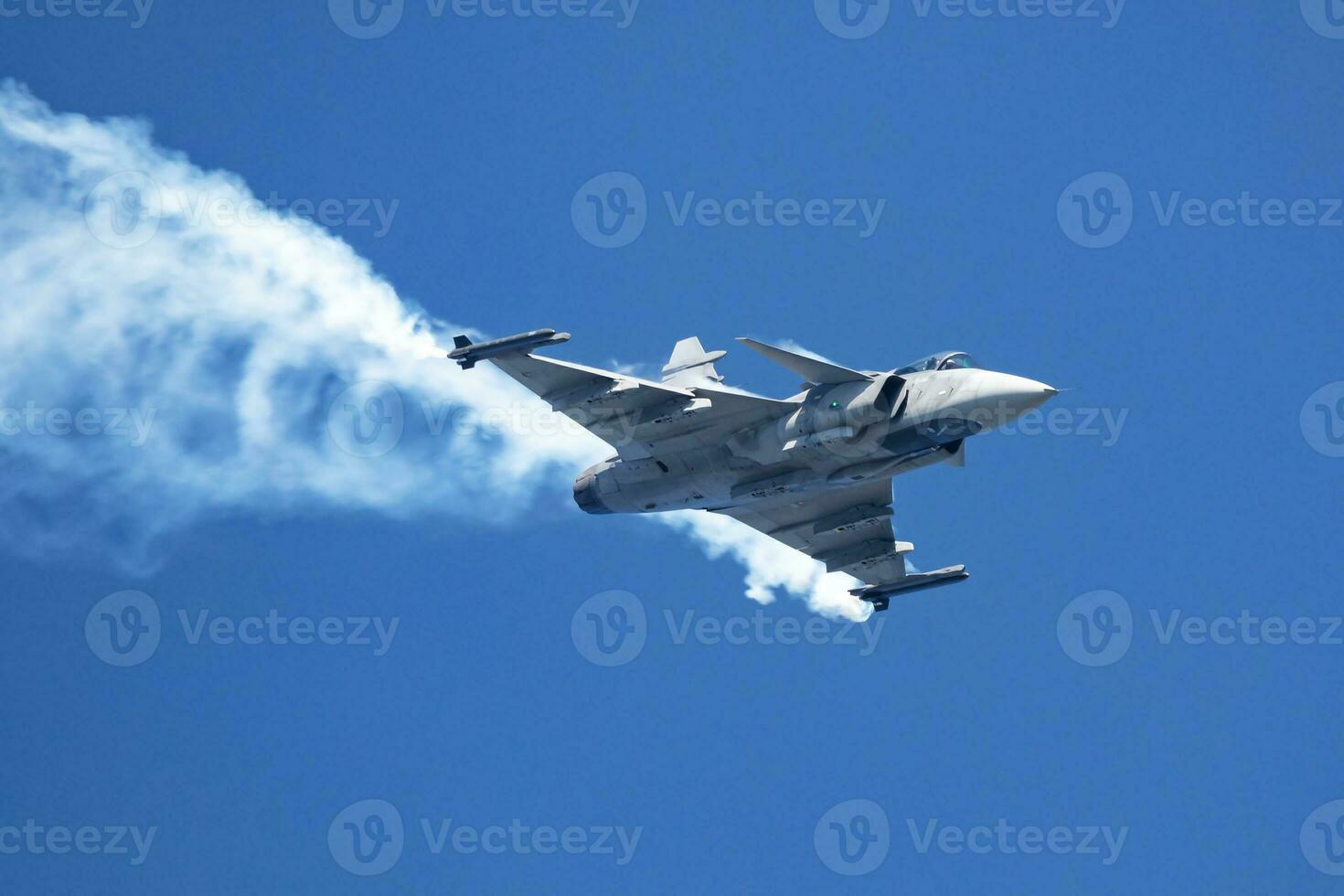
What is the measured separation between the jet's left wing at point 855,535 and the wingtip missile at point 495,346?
8.58 metres

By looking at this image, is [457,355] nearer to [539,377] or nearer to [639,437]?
[539,377]

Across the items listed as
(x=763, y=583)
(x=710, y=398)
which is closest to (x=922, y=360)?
(x=710, y=398)

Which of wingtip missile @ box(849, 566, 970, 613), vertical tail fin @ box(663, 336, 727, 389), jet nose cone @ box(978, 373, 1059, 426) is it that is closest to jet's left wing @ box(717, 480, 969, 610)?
wingtip missile @ box(849, 566, 970, 613)

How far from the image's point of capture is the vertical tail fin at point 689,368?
129 ft

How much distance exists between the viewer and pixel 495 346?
118ft

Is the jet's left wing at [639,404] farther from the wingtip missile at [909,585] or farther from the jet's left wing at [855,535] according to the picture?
the wingtip missile at [909,585]

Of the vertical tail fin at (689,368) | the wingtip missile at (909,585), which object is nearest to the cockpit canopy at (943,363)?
the vertical tail fin at (689,368)

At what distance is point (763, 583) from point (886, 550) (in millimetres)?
3492

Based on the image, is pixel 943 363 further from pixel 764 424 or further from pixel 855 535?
pixel 855 535

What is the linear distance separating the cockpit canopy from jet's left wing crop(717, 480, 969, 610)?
666 centimetres

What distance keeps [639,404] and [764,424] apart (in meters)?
2.92

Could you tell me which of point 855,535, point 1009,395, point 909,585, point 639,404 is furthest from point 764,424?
point 909,585

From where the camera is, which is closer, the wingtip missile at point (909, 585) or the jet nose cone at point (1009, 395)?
the jet nose cone at point (1009, 395)

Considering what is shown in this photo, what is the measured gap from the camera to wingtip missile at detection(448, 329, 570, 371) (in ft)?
116
